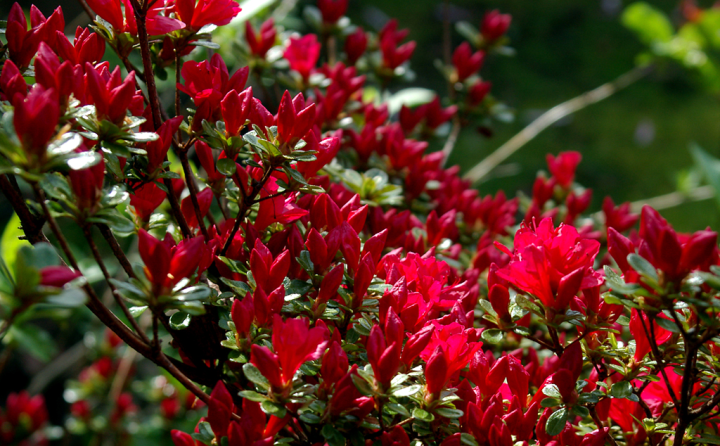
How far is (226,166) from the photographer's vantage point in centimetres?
77

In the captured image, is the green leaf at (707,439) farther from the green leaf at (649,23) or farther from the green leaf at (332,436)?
the green leaf at (649,23)

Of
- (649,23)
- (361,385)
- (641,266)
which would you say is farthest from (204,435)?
(649,23)

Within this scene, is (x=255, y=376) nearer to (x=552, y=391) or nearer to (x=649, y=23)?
(x=552, y=391)

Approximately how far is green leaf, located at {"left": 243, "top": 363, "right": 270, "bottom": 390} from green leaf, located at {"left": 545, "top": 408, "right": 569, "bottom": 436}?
369 millimetres

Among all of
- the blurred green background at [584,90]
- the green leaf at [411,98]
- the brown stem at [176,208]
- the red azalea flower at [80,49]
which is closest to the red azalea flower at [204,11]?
the red azalea flower at [80,49]

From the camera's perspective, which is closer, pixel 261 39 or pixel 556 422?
pixel 556 422

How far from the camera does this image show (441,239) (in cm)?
114

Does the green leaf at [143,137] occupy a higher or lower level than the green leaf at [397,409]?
higher

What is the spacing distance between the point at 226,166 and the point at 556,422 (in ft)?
1.84

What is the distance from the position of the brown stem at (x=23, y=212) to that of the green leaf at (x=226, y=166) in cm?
25

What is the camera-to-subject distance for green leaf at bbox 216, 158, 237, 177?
0.76 m

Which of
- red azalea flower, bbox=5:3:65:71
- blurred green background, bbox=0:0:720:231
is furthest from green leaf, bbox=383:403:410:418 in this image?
blurred green background, bbox=0:0:720:231

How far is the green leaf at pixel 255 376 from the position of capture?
0.65 meters

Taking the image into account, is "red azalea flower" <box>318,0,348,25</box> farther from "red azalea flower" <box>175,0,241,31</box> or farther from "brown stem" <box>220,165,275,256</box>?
"brown stem" <box>220,165,275,256</box>
